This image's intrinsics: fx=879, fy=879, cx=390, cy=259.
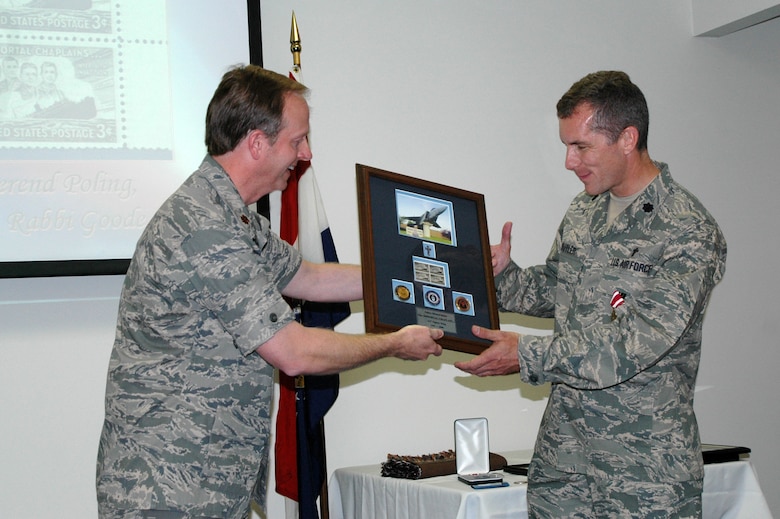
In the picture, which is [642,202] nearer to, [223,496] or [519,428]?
[223,496]

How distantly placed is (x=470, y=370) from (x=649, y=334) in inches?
20.9

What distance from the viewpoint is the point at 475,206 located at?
9.41ft

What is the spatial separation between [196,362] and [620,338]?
1083 millimetres

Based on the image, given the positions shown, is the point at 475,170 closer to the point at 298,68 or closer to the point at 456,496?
the point at 298,68

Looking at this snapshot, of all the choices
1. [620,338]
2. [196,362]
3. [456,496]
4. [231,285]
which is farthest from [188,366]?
[456,496]

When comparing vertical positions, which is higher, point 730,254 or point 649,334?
point 730,254

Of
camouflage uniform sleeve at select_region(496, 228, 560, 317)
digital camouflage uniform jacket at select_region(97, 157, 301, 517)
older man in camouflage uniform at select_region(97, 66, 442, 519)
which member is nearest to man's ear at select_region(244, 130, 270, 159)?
older man in camouflage uniform at select_region(97, 66, 442, 519)

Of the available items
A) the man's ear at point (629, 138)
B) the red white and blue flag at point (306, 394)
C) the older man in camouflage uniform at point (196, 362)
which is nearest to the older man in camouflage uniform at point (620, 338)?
the man's ear at point (629, 138)

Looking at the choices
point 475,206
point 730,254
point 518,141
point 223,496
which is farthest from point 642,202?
point 730,254

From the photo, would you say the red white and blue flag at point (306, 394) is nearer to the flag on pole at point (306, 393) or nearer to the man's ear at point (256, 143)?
the flag on pole at point (306, 393)

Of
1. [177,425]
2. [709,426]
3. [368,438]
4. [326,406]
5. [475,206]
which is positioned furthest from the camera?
[709,426]

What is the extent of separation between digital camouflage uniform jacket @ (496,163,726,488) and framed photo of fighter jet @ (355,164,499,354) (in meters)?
0.27

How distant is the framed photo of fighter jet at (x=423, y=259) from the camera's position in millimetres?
2525

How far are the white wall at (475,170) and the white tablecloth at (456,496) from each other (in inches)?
10.1
